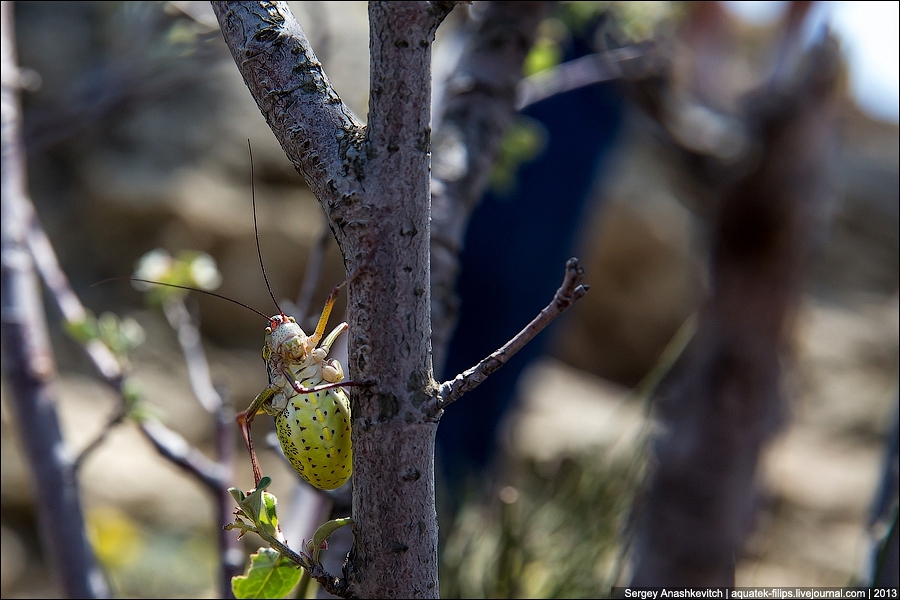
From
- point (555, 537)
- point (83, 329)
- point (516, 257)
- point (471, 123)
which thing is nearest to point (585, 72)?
point (471, 123)

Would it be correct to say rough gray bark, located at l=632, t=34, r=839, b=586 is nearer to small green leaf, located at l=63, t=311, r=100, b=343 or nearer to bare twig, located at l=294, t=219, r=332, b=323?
bare twig, located at l=294, t=219, r=332, b=323

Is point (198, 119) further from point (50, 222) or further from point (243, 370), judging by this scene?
point (243, 370)

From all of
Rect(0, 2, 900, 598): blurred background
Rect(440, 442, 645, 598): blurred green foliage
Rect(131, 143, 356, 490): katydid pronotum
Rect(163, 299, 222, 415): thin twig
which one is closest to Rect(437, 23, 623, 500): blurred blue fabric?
Rect(0, 2, 900, 598): blurred background

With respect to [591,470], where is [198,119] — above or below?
above

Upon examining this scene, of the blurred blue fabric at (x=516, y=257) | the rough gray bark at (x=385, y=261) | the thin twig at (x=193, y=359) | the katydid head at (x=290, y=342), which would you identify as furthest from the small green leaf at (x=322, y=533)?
the blurred blue fabric at (x=516, y=257)

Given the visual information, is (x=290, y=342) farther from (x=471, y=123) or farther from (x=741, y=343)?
(x=741, y=343)

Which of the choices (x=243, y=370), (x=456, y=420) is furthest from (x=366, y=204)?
(x=243, y=370)

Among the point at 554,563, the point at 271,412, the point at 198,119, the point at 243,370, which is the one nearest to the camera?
the point at 271,412

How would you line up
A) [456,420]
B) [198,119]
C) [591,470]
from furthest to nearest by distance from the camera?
[198,119] < [456,420] < [591,470]
